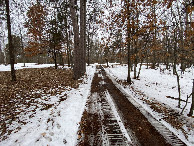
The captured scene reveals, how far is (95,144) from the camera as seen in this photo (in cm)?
314

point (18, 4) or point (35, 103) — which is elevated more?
point (18, 4)

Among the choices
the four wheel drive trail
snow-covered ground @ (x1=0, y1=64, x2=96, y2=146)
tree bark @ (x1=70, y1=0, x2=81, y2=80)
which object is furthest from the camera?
tree bark @ (x1=70, y1=0, x2=81, y2=80)

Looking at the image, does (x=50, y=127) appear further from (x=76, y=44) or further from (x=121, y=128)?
(x=76, y=44)

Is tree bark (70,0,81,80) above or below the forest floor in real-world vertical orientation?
above

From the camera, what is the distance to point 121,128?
12.6 ft

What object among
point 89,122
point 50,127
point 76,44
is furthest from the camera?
point 76,44

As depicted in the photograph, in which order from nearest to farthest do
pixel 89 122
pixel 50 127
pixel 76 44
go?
pixel 50 127 < pixel 89 122 < pixel 76 44

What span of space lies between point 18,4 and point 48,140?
10291mm

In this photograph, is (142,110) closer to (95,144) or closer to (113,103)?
(113,103)

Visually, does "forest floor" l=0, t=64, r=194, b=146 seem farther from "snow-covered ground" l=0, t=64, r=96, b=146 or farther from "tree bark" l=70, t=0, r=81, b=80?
"tree bark" l=70, t=0, r=81, b=80

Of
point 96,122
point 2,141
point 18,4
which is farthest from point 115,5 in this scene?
point 2,141

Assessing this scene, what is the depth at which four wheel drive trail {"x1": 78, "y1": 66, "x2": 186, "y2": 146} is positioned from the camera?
3270mm

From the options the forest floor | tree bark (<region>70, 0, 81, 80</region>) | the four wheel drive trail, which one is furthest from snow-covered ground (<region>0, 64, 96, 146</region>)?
tree bark (<region>70, 0, 81, 80</region>)

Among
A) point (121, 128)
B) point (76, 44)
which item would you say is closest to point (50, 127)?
point (121, 128)
